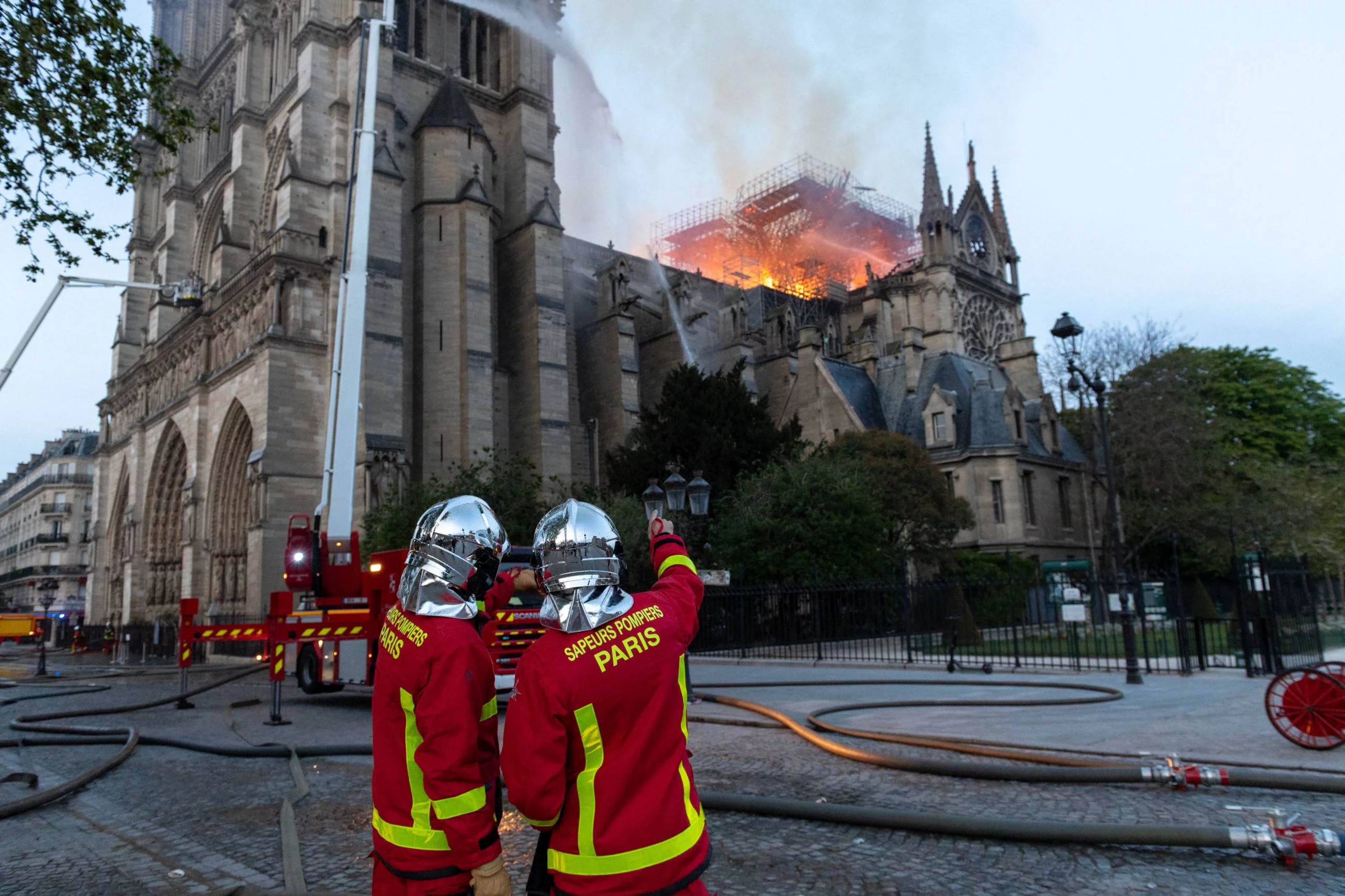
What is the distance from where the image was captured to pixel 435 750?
2500 mm

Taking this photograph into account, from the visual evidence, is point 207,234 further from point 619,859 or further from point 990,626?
point 619,859

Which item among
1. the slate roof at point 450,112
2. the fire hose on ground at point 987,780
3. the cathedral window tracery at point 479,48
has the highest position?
the cathedral window tracery at point 479,48

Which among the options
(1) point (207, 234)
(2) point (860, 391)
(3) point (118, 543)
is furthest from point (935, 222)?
(3) point (118, 543)

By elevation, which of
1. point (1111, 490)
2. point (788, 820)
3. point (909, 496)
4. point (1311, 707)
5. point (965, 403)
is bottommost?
point (788, 820)

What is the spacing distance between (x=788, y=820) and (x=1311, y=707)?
4.32 meters

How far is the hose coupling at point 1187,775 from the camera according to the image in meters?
5.16

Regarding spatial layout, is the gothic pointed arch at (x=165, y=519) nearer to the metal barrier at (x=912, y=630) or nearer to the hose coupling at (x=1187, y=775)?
the metal barrier at (x=912, y=630)

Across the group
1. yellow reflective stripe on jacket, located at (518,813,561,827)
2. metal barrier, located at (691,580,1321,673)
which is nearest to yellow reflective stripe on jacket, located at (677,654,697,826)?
yellow reflective stripe on jacket, located at (518,813,561,827)

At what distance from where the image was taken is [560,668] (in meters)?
2.32

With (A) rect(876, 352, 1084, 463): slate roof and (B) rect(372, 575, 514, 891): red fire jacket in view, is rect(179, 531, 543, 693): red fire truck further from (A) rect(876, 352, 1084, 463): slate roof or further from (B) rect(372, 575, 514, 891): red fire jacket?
(A) rect(876, 352, 1084, 463): slate roof

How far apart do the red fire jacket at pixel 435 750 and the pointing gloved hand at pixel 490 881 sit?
34mm

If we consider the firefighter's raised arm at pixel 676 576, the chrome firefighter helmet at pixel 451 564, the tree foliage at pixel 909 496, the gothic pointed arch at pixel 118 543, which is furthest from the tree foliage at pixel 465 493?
the chrome firefighter helmet at pixel 451 564

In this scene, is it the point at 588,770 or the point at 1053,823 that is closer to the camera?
the point at 588,770

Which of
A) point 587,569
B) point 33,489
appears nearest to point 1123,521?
point 587,569
